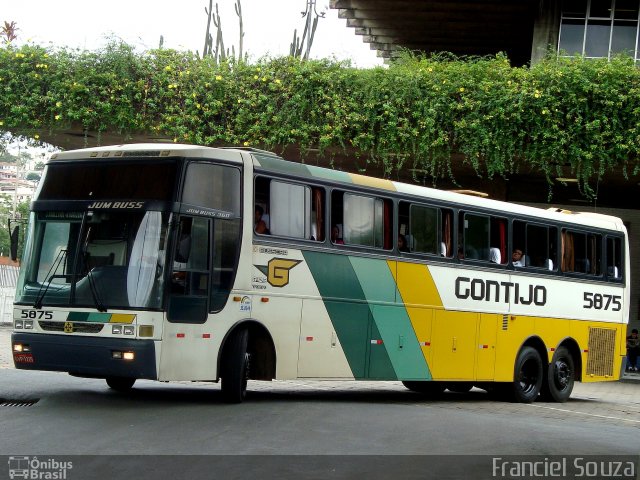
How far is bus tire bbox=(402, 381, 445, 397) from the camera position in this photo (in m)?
20.2

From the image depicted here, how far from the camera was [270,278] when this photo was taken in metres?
14.8

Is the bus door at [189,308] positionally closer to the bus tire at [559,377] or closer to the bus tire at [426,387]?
the bus tire at [426,387]

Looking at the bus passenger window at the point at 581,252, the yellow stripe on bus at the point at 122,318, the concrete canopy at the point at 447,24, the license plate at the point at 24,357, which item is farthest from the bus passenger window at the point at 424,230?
the concrete canopy at the point at 447,24

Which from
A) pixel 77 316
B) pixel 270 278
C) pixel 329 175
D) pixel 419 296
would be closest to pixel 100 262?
pixel 77 316

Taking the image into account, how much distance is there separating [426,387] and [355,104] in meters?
7.73

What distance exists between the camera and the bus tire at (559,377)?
807 inches

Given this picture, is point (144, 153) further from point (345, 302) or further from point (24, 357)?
point (345, 302)

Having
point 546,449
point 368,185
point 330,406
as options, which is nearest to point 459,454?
point 546,449

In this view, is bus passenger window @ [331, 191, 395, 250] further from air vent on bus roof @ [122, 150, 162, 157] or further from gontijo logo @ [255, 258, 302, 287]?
air vent on bus roof @ [122, 150, 162, 157]

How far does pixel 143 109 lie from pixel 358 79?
203 inches

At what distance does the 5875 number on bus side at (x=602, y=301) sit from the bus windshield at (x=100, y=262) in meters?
10.6

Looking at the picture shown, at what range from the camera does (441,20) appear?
34.2 m

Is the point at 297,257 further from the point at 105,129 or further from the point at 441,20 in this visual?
the point at 441,20

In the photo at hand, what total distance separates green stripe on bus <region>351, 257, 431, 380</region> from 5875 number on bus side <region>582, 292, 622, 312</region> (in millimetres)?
5165
